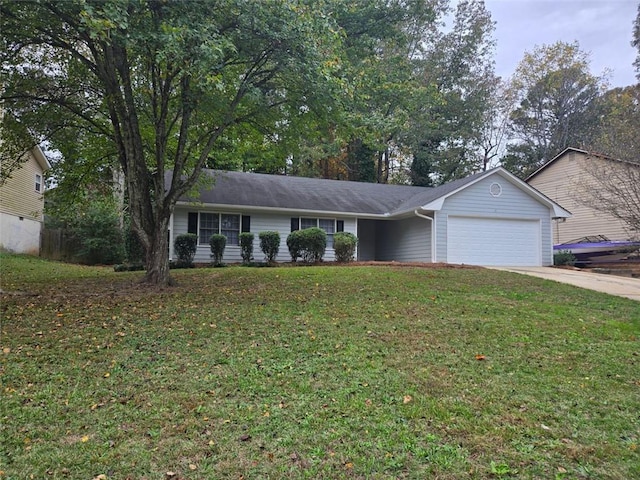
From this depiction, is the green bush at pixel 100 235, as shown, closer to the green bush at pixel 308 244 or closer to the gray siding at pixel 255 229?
the gray siding at pixel 255 229

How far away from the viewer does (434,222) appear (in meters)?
15.6

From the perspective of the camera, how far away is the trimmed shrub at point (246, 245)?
49.5ft

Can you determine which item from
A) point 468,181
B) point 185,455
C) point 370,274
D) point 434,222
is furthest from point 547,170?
point 185,455

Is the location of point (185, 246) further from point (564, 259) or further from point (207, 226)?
point (564, 259)

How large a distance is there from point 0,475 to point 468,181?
15.8 metres

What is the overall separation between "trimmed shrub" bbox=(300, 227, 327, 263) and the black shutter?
7.81 feet

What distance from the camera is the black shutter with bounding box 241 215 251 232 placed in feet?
52.2

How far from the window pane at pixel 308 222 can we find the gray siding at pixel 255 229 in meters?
0.20

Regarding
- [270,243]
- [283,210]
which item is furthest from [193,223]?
[283,210]

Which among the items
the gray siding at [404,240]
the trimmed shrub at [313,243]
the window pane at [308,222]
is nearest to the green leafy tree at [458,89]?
the gray siding at [404,240]

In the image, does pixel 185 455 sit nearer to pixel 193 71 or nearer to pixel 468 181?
pixel 193 71

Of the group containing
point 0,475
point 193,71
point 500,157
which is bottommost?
point 0,475

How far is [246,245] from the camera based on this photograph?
49.7 ft

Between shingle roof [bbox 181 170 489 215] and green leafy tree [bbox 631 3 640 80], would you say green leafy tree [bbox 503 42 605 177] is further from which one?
shingle roof [bbox 181 170 489 215]
